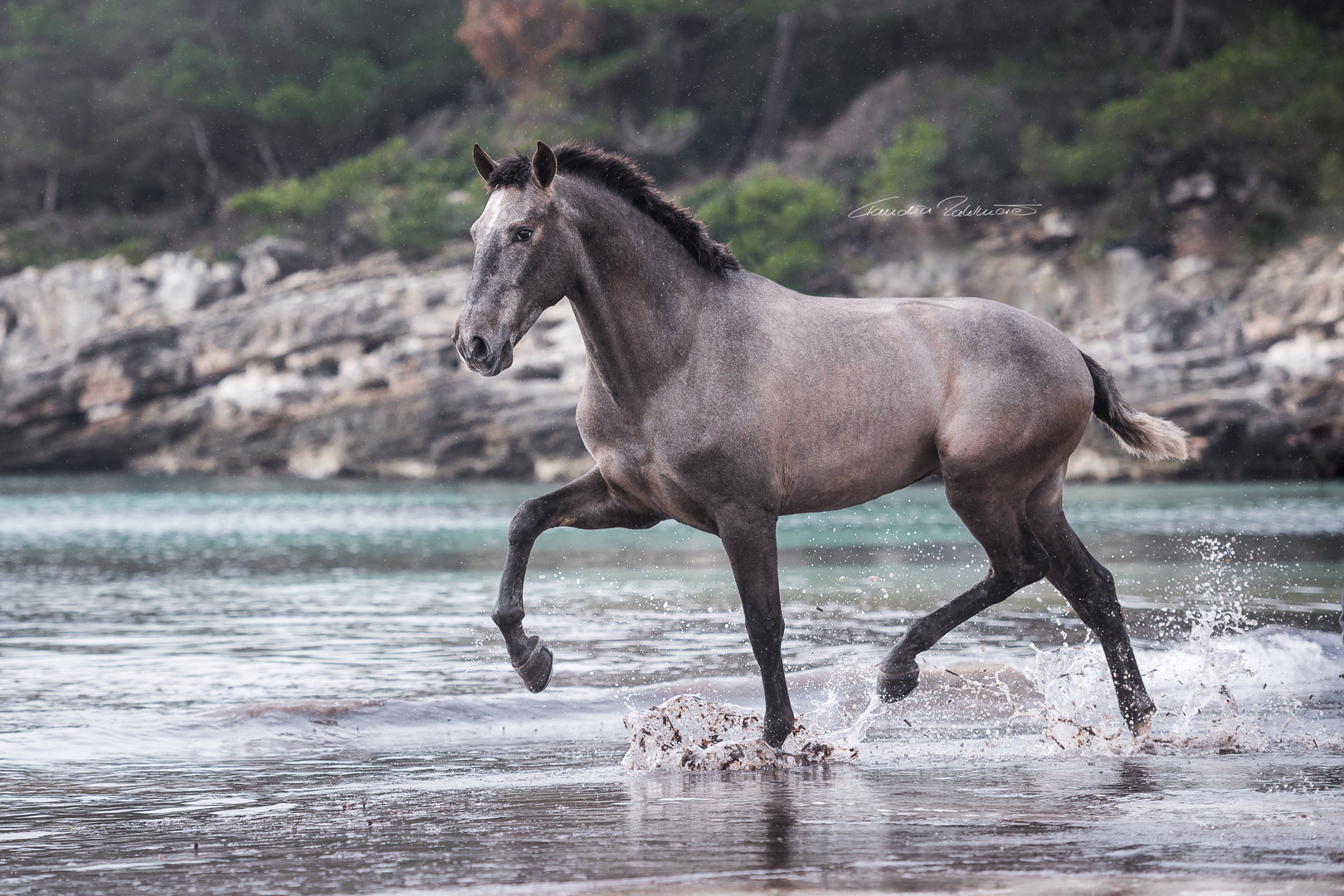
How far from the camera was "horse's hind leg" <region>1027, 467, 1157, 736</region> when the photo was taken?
5684mm

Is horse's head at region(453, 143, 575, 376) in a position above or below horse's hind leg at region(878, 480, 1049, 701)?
above

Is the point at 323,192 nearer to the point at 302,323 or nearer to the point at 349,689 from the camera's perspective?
the point at 302,323

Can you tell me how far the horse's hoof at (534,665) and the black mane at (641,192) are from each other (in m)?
1.53

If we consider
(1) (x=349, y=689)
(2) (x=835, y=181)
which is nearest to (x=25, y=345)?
(2) (x=835, y=181)

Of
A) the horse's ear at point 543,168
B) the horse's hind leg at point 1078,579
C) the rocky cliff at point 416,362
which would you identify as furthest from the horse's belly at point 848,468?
the rocky cliff at point 416,362

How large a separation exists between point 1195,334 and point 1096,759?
2558cm

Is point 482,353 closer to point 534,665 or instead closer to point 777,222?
point 534,665

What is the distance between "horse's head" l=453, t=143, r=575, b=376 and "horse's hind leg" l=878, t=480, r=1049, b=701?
71.9 inches

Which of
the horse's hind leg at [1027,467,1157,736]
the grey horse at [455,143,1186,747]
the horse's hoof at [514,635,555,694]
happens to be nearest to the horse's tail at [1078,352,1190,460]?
the grey horse at [455,143,1186,747]

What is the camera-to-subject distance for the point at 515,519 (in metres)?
5.21

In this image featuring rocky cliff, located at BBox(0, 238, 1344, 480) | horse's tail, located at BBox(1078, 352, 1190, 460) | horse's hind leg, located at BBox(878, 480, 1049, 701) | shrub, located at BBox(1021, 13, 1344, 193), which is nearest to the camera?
horse's hind leg, located at BBox(878, 480, 1049, 701)

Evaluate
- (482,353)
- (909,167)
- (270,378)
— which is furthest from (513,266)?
(270,378)

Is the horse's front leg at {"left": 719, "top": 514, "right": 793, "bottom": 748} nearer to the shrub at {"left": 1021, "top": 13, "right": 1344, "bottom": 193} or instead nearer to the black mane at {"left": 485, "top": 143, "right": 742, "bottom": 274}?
the black mane at {"left": 485, "top": 143, "right": 742, "bottom": 274}

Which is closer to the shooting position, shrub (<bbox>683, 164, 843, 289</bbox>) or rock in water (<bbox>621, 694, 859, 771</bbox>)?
rock in water (<bbox>621, 694, 859, 771</bbox>)
